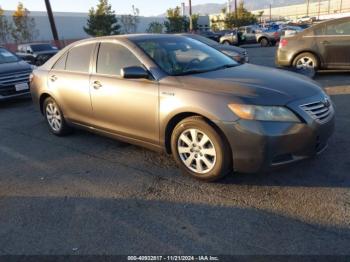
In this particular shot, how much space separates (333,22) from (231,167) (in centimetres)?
703

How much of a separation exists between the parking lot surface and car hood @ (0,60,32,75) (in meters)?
4.49

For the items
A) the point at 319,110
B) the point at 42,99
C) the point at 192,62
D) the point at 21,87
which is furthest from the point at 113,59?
the point at 21,87

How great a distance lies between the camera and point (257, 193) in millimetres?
3455

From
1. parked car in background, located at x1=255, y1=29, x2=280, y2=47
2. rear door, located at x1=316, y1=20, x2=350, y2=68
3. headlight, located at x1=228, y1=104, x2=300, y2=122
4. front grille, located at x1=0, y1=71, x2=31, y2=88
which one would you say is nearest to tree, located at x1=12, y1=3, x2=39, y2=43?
parked car in background, located at x1=255, y1=29, x2=280, y2=47

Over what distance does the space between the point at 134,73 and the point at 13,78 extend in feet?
18.8

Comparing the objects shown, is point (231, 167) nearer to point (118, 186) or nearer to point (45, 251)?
point (118, 186)

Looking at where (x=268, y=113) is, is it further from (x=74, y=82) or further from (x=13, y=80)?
(x=13, y=80)

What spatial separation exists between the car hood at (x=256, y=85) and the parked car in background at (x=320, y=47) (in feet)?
18.0

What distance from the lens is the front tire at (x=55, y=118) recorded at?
557cm

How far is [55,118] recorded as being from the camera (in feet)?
18.8

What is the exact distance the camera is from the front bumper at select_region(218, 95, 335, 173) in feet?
10.6

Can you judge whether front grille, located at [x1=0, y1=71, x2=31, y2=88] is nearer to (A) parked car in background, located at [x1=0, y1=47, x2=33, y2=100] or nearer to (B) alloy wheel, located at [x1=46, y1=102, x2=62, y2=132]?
(A) parked car in background, located at [x1=0, y1=47, x2=33, y2=100]

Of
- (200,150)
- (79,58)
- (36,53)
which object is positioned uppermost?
(79,58)

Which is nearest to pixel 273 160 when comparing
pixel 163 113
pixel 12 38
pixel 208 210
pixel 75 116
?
pixel 208 210
